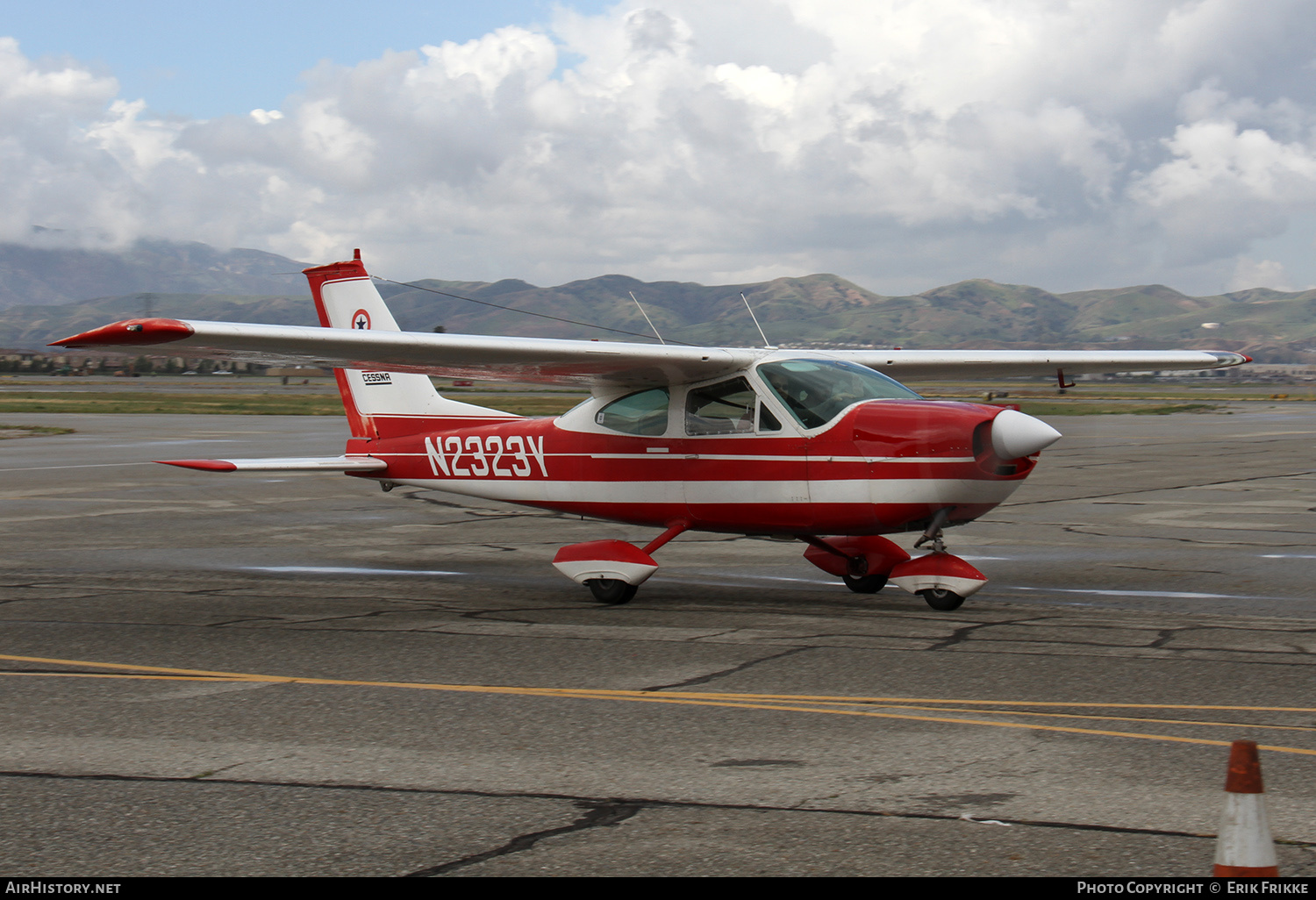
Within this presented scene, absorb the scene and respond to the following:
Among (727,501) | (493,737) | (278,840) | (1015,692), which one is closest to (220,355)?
(727,501)

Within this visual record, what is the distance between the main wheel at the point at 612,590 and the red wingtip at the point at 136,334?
375 centimetres

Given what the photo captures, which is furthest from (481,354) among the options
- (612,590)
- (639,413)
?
(612,590)

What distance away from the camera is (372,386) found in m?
12.5

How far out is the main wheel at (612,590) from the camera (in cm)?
953

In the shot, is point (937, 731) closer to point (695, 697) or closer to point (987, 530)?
point (695, 697)

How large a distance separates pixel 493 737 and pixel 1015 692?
2.80 metres

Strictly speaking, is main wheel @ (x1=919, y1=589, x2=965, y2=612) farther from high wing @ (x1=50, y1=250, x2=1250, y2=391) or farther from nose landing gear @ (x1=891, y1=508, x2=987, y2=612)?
high wing @ (x1=50, y1=250, x2=1250, y2=391)

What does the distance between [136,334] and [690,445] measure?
14.7 feet

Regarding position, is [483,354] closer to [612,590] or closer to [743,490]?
[612,590]

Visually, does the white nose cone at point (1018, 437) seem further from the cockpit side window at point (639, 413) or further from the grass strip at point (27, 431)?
the grass strip at point (27, 431)

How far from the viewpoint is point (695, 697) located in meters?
6.16

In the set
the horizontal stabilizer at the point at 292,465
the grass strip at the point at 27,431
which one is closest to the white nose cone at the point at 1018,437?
the horizontal stabilizer at the point at 292,465

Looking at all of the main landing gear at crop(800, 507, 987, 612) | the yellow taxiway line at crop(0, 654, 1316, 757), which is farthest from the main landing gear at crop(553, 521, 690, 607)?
the yellow taxiway line at crop(0, 654, 1316, 757)

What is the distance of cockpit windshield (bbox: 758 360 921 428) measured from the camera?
9305 mm
